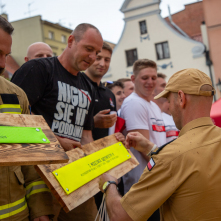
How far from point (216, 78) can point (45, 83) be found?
674 inches

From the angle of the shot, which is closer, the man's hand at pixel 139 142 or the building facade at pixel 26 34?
the man's hand at pixel 139 142

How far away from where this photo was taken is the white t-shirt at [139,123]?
3366 mm

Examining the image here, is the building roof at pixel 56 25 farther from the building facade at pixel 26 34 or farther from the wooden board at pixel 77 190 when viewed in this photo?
the wooden board at pixel 77 190

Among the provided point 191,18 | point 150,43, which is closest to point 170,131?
point 150,43

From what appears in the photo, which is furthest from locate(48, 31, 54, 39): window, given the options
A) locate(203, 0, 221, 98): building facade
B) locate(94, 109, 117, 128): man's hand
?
locate(94, 109, 117, 128): man's hand

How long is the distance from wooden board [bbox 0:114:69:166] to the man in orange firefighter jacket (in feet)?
0.78

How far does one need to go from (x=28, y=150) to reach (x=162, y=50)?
772 inches

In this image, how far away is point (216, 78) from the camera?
59.1 ft

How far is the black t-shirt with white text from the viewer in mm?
2498

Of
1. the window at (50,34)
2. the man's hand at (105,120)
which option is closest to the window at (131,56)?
the window at (50,34)

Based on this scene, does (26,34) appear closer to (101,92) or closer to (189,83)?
(101,92)

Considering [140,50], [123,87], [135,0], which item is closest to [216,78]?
[140,50]

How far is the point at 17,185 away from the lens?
6.24ft

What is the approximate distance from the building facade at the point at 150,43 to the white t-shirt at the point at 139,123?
16240 millimetres
